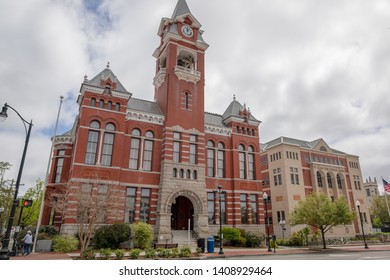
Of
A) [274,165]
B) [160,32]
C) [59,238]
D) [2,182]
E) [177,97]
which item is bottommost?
[59,238]

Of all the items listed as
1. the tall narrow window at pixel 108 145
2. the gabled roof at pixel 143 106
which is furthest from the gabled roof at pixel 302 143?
the tall narrow window at pixel 108 145

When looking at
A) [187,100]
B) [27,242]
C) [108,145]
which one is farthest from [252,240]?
[27,242]

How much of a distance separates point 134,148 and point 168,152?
4.01 m

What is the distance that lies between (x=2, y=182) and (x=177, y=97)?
25536 mm

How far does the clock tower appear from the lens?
31.4m

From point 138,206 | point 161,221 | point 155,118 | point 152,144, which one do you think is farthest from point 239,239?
point 155,118

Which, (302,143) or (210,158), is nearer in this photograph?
(210,158)

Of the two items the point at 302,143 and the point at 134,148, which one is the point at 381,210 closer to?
the point at 302,143

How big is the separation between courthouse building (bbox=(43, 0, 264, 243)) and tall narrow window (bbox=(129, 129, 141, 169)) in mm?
115

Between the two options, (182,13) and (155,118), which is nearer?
(155,118)

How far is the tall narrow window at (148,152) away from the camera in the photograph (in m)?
32.4

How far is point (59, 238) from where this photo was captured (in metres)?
23.7

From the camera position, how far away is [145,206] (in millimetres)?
30766

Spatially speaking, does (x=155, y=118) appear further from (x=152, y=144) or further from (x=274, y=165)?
(x=274, y=165)
